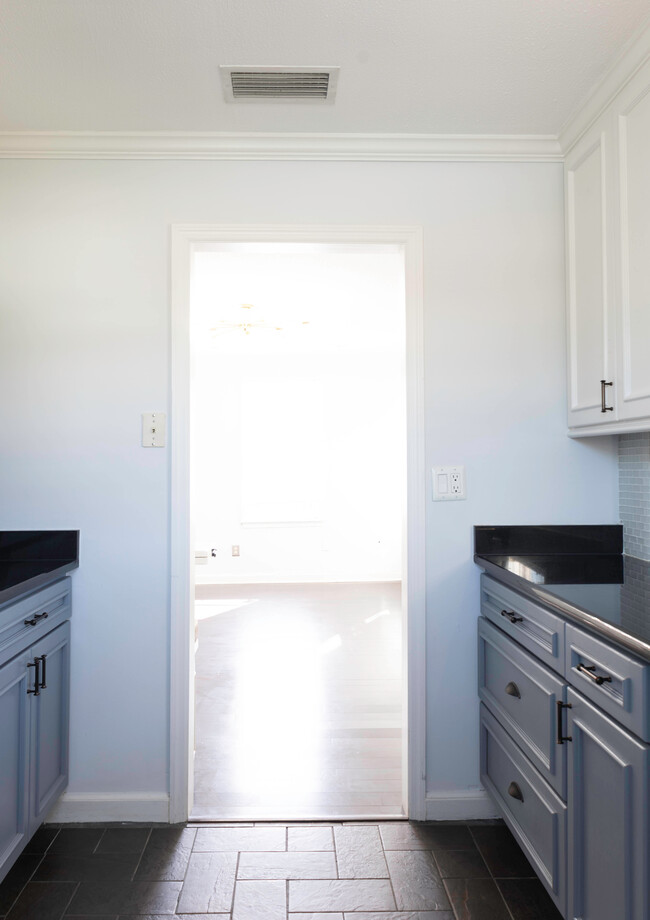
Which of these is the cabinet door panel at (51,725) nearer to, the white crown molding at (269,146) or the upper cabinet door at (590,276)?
the white crown molding at (269,146)

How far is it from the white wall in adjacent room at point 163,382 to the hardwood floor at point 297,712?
0.39 m

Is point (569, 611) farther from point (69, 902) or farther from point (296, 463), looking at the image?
point (296, 463)

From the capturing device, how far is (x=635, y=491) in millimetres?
2135

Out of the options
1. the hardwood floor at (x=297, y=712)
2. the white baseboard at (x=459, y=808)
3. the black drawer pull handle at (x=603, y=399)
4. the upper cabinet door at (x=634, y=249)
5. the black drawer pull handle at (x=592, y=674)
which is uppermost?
the upper cabinet door at (x=634, y=249)

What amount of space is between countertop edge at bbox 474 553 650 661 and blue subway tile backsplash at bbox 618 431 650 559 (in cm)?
53

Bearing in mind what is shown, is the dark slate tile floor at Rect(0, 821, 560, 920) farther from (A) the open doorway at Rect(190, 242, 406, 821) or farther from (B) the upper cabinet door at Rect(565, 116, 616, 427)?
(B) the upper cabinet door at Rect(565, 116, 616, 427)

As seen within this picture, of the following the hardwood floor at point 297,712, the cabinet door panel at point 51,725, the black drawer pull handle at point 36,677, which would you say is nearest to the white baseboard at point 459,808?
the hardwood floor at point 297,712

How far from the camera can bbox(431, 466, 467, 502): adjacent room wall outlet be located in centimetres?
222

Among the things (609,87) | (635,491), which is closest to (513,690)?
(635,491)

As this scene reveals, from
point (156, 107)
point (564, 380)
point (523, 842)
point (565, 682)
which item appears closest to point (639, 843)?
point (565, 682)

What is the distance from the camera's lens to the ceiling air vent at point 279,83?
1.81m

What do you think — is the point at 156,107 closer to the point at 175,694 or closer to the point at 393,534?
the point at 175,694

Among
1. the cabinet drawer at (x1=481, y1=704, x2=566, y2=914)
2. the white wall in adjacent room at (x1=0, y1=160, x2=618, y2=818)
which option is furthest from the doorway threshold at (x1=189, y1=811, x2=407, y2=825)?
the cabinet drawer at (x1=481, y1=704, x2=566, y2=914)

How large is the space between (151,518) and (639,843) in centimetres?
170
